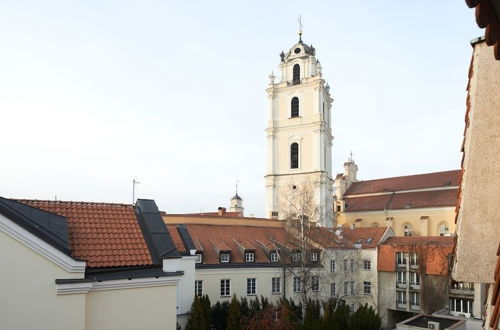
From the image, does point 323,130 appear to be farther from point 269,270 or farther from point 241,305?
point 241,305

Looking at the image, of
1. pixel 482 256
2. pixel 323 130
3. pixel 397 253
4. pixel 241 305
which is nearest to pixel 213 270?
pixel 241 305

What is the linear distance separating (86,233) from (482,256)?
8644 mm

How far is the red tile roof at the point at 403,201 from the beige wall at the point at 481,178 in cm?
4912

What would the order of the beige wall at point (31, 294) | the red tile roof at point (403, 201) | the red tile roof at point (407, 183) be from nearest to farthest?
the beige wall at point (31, 294), the red tile roof at point (403, 201), the red tile roof at point (407, 183)

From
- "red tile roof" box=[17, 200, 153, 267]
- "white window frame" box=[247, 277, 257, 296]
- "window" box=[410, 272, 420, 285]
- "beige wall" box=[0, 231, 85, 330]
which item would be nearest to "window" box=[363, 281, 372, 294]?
"window" box=[410, 272, 420, 285]

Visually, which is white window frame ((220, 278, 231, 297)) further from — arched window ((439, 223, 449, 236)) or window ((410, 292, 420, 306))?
arched window ((439, 223, 449, 236))

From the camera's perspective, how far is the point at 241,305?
27562mm

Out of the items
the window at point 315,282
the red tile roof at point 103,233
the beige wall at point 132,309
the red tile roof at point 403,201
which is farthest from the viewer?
the red tile roof at point 403,201

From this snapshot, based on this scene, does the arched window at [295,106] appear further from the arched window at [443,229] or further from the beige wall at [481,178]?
the beige wall at [481,178]

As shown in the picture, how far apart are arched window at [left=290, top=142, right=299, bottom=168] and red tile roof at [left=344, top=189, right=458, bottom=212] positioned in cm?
1064

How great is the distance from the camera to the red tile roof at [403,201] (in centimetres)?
5139

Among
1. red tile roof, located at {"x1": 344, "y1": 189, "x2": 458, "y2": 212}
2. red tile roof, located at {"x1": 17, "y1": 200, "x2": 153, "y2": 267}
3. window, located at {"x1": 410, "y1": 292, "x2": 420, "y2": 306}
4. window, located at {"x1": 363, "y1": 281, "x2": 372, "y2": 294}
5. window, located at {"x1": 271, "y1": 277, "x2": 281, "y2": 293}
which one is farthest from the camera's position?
red tile roof, located at {"x1": 344, "y1": 189, "x2": 458, "y2": 212}

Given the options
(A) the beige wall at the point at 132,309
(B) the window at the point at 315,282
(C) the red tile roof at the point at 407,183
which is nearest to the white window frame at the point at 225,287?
(B) the window at the point at 315,282

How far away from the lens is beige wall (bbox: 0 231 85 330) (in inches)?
312
